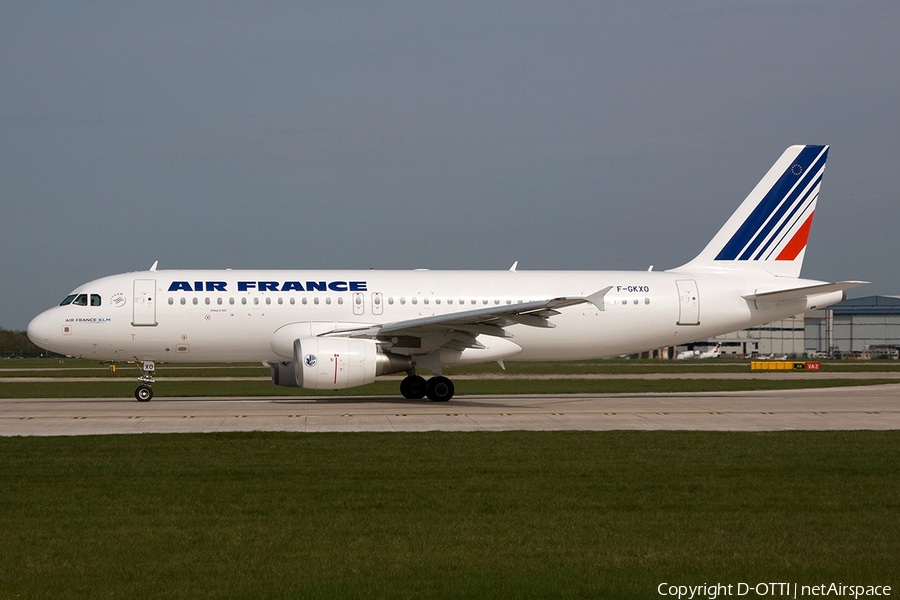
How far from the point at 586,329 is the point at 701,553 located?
66.1 feet

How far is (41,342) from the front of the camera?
86.5 feet

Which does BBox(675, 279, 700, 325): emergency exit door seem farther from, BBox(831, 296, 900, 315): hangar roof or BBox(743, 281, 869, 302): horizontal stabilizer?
BBox(831, 296, 900, 315): hangar roof

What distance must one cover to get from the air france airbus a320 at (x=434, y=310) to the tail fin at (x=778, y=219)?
0.04m

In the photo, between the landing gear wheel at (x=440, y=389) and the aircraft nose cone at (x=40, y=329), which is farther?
the landing gear wheel at (x=440, y=389)

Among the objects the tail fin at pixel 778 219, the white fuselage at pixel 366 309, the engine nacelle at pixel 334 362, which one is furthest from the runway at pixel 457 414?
the tail fin at pixel 778 219

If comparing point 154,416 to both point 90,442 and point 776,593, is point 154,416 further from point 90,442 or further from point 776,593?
point 776,593

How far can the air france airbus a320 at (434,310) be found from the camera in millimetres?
25297

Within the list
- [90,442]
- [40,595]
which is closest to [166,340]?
[90,442]

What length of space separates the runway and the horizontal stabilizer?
3111 millimetres

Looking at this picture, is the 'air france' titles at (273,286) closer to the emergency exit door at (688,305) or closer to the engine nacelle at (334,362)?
the engine nacelle at (334,362)

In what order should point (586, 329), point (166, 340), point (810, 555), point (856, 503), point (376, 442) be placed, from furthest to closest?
1. point (586, 329)
2. point (166, 340)
3. point (376, 442)
4. point (856, 503)
5. point (810, 555)

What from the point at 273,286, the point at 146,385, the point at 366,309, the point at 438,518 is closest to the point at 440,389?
the point at 366,309

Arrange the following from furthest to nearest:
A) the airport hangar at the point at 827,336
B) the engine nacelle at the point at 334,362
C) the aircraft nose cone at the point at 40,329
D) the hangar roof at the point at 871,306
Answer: the hangar roof at the point at 871,306 < the airport hangar at the point at 827,336 < the aircraft nose cone at the point at 40,329 < the engine nacelle at the point at 334,362

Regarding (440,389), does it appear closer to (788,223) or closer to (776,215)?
(776,215)
